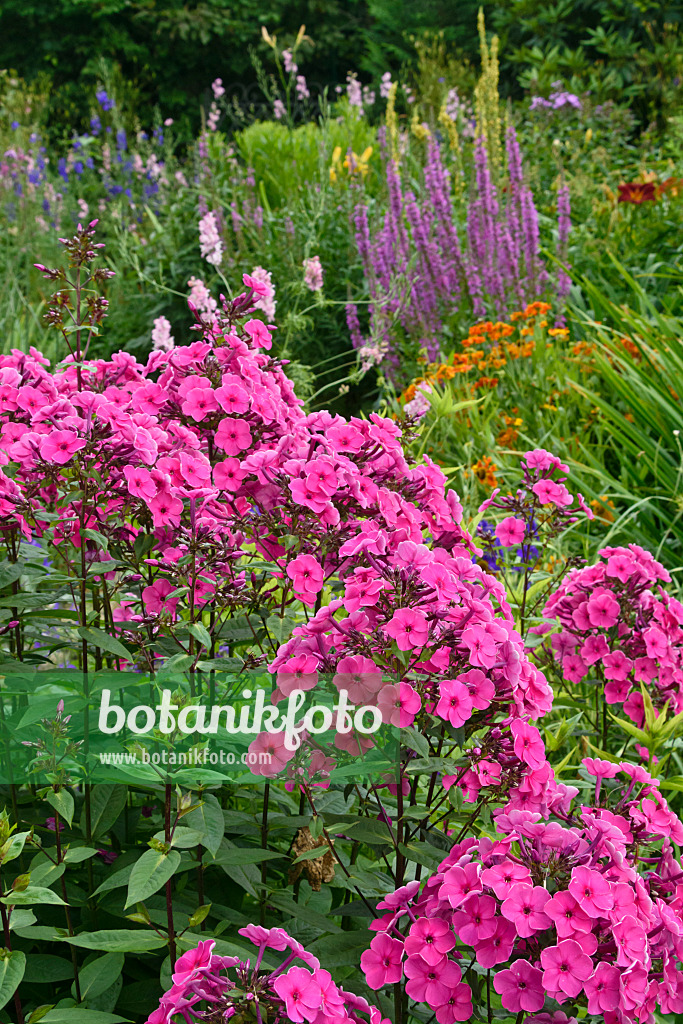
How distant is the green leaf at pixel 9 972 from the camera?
1.12m

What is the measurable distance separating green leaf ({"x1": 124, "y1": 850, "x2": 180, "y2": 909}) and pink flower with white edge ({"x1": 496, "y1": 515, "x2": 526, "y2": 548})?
3.20 feet

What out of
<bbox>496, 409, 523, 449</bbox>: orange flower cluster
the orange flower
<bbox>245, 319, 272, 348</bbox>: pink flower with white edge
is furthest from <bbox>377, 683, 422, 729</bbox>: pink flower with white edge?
the orange flower

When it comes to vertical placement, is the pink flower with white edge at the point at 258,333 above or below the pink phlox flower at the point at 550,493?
above

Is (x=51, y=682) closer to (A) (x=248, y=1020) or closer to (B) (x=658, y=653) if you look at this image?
(A) (x=248, y=1020)

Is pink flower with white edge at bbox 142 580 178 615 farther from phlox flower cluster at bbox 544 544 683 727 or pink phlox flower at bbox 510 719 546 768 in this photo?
phlox flower cluster at bbox 544 544 683 727

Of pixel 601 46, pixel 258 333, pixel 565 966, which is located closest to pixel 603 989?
pixel 565 966

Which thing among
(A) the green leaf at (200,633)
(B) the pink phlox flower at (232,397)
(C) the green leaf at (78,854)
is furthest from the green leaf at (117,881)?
(B) the pink phlox flower at (232,397)

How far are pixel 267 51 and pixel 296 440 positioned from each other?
18.2 meters

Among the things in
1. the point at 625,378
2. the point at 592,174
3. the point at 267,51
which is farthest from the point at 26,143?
the point at 267,51

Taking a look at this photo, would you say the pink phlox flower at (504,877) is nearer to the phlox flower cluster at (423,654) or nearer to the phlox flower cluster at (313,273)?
the phlox flower cluster at (423,654)

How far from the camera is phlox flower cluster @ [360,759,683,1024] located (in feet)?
3.55

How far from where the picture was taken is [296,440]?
1.49m

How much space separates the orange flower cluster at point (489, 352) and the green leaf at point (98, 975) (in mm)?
2726

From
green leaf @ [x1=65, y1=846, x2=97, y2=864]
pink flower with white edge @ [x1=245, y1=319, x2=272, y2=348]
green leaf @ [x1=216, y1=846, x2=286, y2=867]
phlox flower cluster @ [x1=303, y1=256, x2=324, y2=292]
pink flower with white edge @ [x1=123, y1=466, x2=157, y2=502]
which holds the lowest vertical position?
green leaf @ [x1=216, y1=846, x2=286, y2=867]
